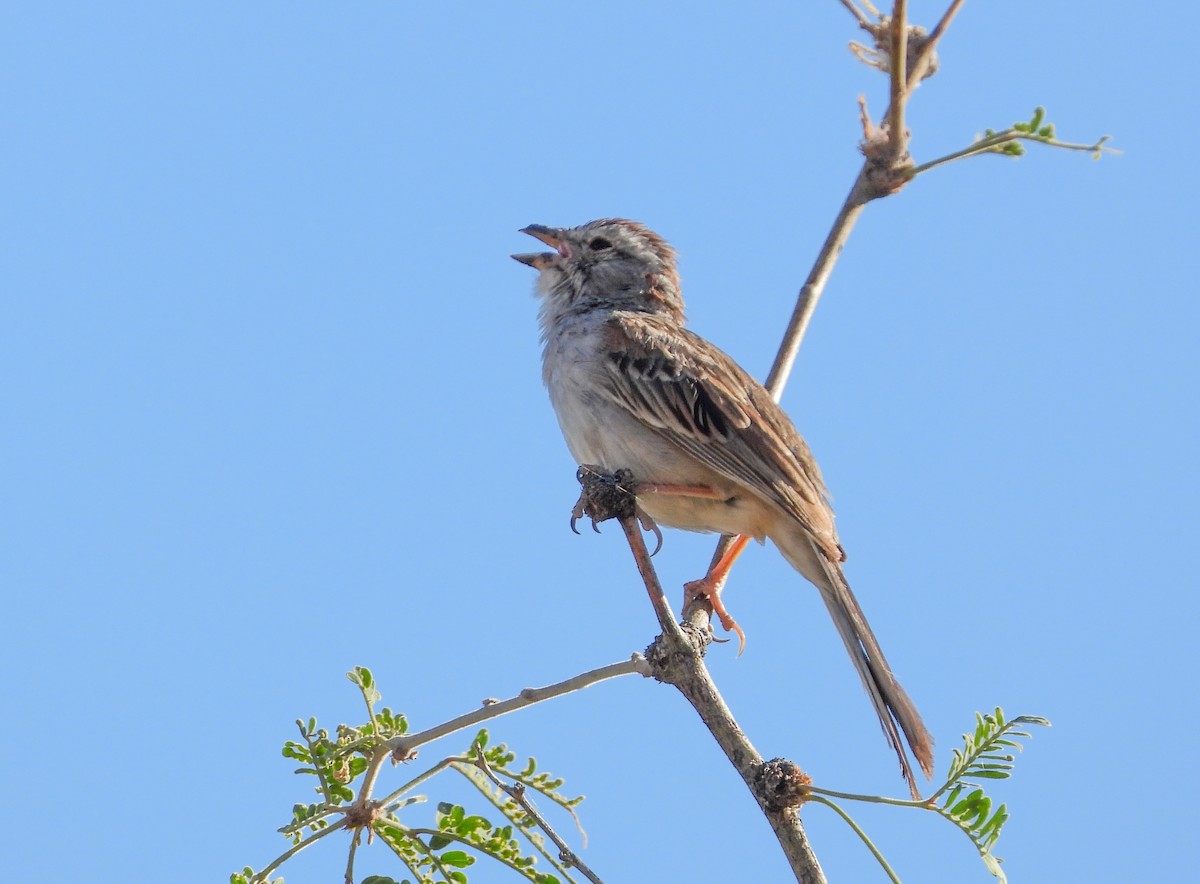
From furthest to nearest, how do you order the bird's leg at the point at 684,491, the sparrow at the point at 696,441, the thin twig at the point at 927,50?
the bird's leg at the point at 684,491, the sparrow at the point at 696,441, the thin twig at the point at 927,50

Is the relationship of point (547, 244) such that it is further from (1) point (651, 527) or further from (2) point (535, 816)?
(2) point (535, 816)

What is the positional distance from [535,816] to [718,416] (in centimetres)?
268

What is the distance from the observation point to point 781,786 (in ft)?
11.0

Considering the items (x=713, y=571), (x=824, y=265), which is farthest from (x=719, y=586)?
(x=824, y=265)

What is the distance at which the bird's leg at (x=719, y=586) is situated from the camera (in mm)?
5602

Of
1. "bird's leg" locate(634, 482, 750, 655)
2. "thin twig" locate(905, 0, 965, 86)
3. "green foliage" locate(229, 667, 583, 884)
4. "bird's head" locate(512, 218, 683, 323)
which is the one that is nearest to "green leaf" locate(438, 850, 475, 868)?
"green foliage" locate(229, 667, 583, 884)

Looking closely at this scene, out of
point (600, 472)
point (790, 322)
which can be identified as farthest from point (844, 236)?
point (600, 472)

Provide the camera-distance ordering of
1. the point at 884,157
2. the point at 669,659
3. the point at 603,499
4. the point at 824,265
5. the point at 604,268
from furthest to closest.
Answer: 1. the point at 604,268
2. the point at 824,265
3. the point at 884,157
4. the point at 603,499
5. the point at 669,659

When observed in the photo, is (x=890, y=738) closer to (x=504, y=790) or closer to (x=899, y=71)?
(x=504, y=790)

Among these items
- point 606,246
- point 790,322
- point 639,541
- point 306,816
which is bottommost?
point 306,816

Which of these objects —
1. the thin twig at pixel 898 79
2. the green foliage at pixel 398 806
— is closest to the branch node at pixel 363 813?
the green foliage at pixel 398 806

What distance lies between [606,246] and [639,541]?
382 centimetres

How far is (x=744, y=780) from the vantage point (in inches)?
135

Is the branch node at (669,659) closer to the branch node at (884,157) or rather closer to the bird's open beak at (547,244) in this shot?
the branch node at (884,157)
